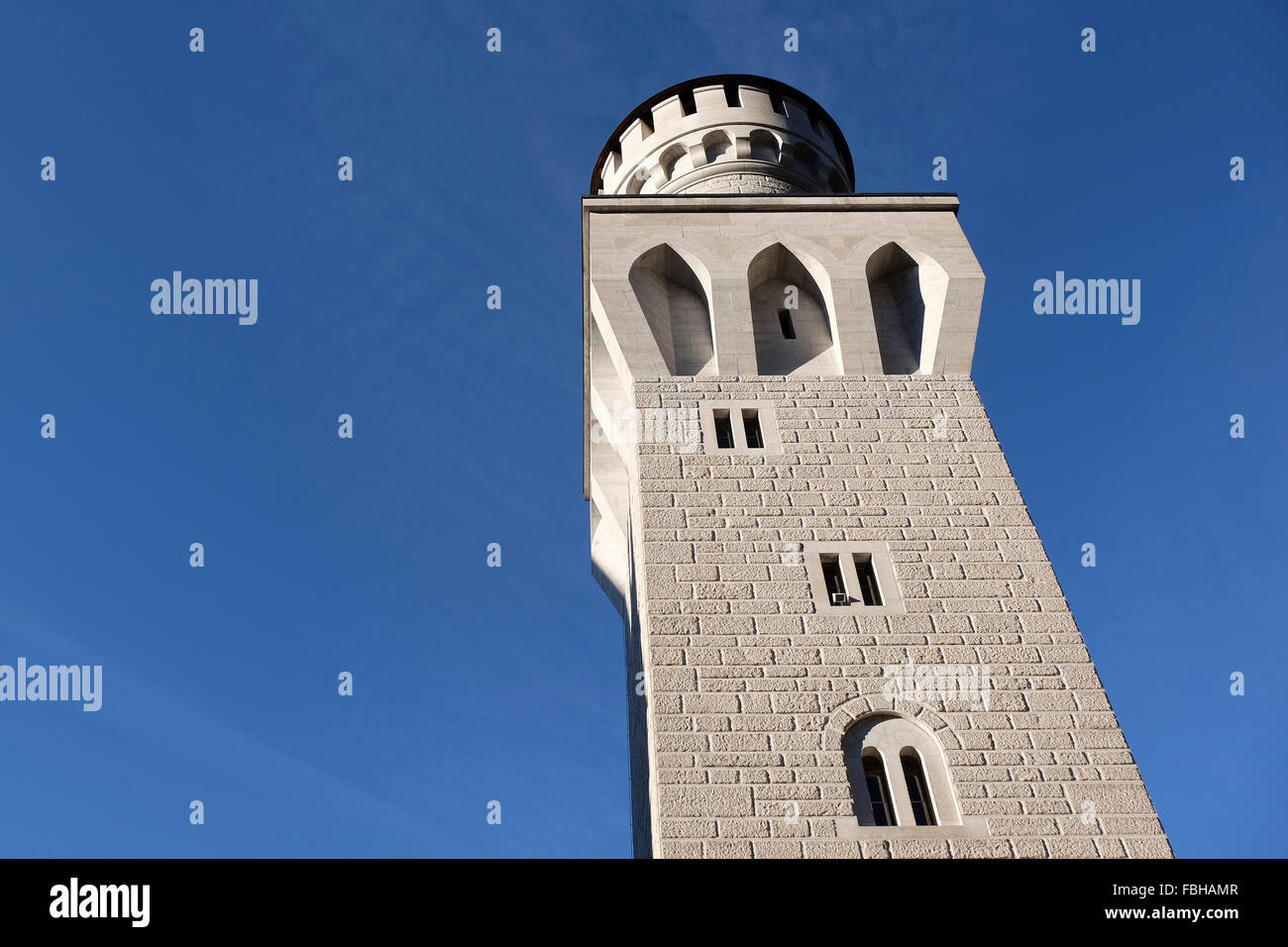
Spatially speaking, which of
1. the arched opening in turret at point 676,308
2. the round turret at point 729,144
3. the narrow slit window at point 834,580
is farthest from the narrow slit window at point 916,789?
the round turret at point 729,144

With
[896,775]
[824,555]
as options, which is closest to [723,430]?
[824,555]

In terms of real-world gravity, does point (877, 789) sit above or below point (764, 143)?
below

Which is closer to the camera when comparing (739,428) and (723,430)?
(739,428)

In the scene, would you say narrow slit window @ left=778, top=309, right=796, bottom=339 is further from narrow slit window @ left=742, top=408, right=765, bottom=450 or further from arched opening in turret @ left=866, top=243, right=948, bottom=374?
narrow slit window @ left=742, top=408, right=765, bottom=450

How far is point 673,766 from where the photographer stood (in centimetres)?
988

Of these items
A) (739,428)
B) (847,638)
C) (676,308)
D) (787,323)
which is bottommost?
(847,638)

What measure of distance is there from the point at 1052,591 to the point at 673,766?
4.40m

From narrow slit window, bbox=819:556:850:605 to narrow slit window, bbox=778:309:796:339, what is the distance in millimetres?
4359

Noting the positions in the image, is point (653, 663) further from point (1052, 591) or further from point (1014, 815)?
point (1052, 591)

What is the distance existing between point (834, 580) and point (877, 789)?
2414 mm

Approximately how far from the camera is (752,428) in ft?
44.4

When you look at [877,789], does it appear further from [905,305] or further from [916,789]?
[905,305]
